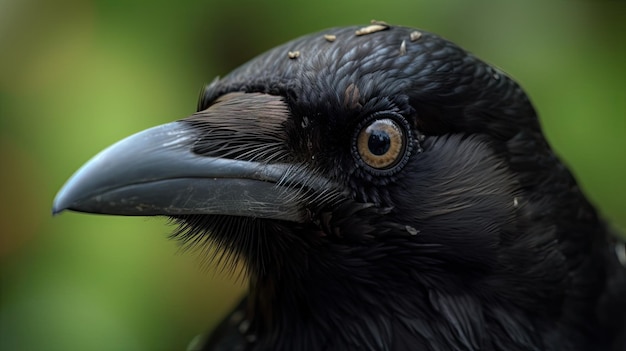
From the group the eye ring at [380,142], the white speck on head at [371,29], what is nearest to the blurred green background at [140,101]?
the white speck on head at [371,29]

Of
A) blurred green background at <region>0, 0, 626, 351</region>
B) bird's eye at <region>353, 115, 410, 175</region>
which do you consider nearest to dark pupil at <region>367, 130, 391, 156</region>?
bird's eye at <region>353, 115, 410, 175</region>

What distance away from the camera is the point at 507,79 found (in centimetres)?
241

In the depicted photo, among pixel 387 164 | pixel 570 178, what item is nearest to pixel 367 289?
pixel 387 164

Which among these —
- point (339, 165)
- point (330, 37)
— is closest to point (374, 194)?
point (339, 165)

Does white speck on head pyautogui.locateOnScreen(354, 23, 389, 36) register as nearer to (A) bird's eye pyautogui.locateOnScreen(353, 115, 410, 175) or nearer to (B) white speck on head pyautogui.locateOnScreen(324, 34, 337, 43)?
(B) white speck on head pyautogui.locateOnScreen(324, 34, 337, 43)

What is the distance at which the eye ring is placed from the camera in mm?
Answer: 2115

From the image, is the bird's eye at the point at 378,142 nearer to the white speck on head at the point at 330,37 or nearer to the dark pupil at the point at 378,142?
the dark pupil at the point at 378,142

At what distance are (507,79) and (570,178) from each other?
0.36 m

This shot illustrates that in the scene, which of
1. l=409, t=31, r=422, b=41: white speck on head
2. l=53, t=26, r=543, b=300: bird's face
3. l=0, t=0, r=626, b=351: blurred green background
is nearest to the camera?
l=53, t=26, r=543, b=300: bird's face

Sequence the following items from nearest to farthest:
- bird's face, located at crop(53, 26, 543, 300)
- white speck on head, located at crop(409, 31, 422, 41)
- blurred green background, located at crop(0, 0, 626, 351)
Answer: bird's face, located at crop(53, 26, 543, 300) < white speck on head, located at crop(409, 31, 422, 41) < blurred green background, located at crop(0, 0, 626, 351)

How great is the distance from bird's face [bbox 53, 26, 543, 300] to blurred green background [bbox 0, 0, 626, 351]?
4.80 feet

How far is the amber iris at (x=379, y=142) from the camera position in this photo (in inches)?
83.2

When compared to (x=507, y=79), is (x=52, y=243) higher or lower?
lower

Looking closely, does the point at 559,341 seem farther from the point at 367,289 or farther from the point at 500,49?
the point at 500,49
